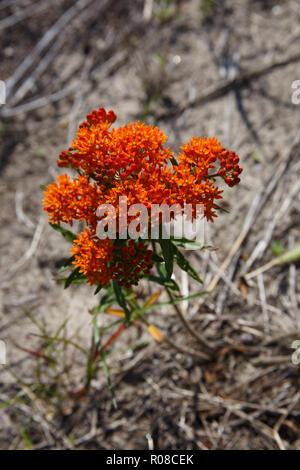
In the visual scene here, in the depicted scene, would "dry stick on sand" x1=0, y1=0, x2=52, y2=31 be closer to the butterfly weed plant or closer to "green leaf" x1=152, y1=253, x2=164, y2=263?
the butterfly weed plant

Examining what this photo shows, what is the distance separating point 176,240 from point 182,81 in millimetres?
3157

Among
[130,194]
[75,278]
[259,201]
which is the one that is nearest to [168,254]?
[130,194]

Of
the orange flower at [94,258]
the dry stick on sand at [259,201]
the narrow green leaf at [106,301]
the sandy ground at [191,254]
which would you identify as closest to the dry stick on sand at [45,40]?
the sandy ground at [191,254]

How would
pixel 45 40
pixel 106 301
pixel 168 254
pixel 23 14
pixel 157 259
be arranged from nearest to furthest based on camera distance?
pixel 168 254, pixel 157 259, pixel 106 301, pixel 45 40, pixel 23 14

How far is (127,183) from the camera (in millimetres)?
2002

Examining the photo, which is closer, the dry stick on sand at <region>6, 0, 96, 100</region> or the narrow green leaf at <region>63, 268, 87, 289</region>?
the narrow green leaf at <region>63, 268, 87, 289</region>

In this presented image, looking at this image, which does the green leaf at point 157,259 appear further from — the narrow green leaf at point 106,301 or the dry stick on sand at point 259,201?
the dry stick on sand at point 259,201

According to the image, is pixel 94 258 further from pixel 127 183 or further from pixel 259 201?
pixel 259 201

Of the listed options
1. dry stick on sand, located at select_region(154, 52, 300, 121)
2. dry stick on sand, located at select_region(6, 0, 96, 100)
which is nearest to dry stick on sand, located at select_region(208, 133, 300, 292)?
dry stick on sand, located at select_region(154, 52, 300, 121)

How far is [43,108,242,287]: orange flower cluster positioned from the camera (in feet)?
6.59

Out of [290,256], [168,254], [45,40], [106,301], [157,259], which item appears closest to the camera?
[168,254]

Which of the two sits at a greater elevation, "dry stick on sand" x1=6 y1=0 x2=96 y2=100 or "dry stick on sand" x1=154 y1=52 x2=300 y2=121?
"dry stick on sand" x1=6 y1=0 x2=96 y2=100

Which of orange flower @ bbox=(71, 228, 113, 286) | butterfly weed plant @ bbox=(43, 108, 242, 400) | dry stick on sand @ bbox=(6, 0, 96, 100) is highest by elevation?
dry stick on sand @ bbox=(6, 0, 96, 100)
